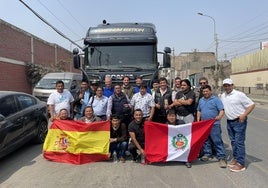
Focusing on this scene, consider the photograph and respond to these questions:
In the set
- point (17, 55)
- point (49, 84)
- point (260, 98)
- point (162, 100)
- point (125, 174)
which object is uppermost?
point (17, 55)

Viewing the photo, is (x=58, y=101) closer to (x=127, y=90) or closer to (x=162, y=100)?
(x=127, y=90)

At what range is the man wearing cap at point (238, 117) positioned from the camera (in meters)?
7.18

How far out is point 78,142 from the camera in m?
7.90

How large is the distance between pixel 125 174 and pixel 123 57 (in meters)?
5.09

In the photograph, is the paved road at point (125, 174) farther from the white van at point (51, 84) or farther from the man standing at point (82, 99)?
the white van at point (51, 84)

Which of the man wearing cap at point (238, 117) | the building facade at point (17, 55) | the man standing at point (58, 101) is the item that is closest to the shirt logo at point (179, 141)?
the man wearing cap at point (238, 117)

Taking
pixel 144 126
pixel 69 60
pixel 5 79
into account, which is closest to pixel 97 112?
pixel 144 126

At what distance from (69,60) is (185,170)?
3650cm

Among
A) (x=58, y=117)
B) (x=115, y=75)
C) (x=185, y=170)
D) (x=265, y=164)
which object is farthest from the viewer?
(x=115, y=75)

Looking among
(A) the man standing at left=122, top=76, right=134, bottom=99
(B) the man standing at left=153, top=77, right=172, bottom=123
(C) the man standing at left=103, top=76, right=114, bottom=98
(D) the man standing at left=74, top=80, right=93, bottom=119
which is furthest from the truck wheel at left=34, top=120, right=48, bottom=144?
(B) the man standing at left=153, top=77, right=172, bottom=123

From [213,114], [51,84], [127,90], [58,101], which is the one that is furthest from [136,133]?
[51,84]

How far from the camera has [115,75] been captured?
35.6ft

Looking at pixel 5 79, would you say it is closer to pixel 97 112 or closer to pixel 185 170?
pixel 97 112

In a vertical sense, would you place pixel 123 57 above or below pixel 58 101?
above
